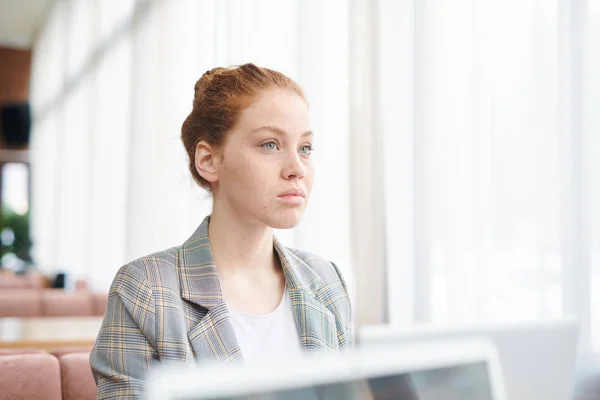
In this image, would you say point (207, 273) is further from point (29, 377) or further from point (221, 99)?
point (29, 377)

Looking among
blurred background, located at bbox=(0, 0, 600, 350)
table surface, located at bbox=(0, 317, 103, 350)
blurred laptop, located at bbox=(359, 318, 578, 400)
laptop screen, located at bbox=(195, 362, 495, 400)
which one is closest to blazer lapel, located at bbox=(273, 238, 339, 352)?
blurred background, located at bbox=(0, 0, 600, 350)

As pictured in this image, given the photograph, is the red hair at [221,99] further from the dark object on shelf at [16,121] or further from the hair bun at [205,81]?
the dark object on shelf at [16,121]

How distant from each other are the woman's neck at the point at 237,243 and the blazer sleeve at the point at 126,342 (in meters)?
0.18

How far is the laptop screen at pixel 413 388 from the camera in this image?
446mm

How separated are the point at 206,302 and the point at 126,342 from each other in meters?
0.15

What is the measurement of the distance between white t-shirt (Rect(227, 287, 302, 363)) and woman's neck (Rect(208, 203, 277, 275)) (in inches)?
3.8

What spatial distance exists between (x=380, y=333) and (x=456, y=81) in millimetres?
1817

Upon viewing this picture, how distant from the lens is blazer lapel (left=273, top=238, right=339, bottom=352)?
1.29 meters

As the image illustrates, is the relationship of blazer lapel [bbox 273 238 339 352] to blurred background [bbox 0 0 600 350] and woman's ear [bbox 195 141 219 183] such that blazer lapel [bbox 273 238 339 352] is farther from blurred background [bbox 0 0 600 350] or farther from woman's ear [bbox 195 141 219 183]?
blurred background [bbox 0 0 600 350]

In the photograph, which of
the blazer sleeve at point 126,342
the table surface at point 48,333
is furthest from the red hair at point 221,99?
the table surface at point 48,333

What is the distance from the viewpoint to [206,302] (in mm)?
1232

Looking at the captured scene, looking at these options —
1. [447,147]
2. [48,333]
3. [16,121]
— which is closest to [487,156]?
[447,147]

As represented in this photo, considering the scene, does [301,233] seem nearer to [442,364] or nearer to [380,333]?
[380,333]

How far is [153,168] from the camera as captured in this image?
4961 mm
